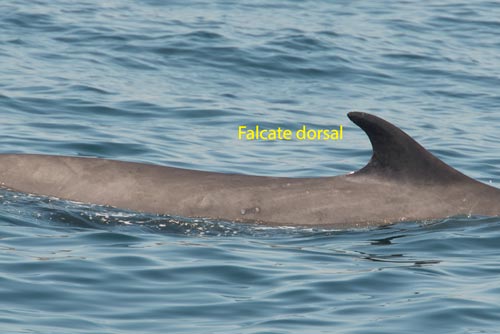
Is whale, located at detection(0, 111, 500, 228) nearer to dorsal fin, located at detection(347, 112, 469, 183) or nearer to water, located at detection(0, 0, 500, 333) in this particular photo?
dorsal fin, located at detection(347, 112, 469, 183)

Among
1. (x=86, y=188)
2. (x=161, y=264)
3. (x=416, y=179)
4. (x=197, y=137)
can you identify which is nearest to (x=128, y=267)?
(x=161, y=264)

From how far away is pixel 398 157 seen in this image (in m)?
12.0

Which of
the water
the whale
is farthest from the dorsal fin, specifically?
the water

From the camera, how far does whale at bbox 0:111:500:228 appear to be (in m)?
12.2

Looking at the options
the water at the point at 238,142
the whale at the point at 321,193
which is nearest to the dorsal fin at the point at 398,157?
the whale at the point at 321,193

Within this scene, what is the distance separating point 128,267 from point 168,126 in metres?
8.40

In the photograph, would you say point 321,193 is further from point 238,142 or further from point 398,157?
point 238,142

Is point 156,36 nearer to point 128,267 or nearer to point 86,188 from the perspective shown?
point 86,188

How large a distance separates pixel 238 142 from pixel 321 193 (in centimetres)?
590

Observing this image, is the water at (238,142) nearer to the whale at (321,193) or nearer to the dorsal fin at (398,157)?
the whale at (321,193)

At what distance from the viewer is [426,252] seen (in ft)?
37.6

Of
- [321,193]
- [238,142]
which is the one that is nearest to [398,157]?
[321,193]

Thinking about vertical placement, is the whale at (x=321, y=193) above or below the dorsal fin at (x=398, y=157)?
below

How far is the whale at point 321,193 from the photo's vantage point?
1216cm
